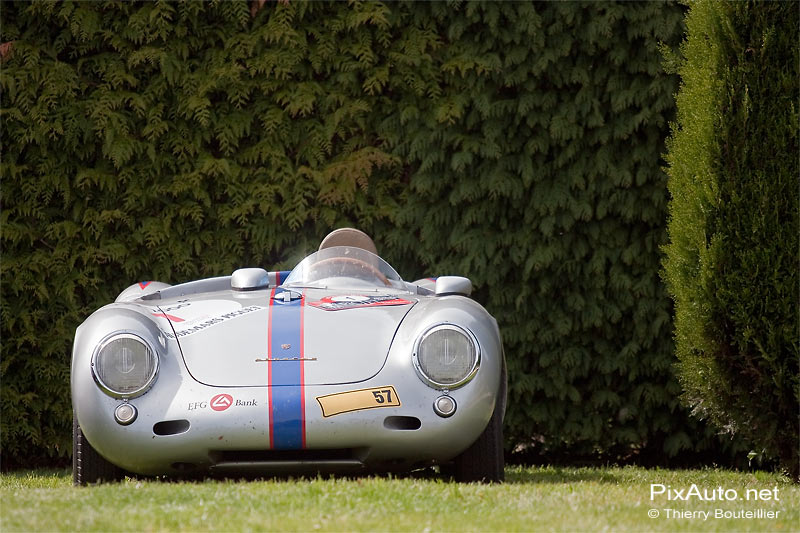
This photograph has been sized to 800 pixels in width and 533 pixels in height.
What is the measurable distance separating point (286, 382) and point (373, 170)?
11.7 feet

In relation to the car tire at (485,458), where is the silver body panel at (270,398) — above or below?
above

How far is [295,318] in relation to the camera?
4.67 metres

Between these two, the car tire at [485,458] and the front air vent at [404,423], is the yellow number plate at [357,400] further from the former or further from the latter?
the car tire at [485,458]

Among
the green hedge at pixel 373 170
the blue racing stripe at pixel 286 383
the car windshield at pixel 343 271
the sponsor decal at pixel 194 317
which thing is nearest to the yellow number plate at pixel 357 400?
the blue racing stripe at pixel 286 383

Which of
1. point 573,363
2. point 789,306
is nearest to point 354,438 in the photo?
point 789,306

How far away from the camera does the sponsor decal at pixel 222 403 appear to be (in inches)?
167

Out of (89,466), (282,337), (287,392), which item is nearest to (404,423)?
(287,392)

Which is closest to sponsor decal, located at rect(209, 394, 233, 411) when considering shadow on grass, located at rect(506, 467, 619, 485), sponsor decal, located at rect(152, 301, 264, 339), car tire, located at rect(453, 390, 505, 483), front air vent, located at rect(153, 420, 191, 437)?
front air vent, located at rect(153, 420, 191, 437)

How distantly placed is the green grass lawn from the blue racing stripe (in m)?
0.19

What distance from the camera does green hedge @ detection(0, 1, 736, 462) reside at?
287 inches

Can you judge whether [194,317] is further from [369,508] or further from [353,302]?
[369,508]

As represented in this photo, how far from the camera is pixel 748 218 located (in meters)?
5.37

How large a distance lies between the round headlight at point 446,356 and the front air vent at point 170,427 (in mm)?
987

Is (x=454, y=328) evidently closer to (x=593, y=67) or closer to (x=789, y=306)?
(x=789, y=306)
